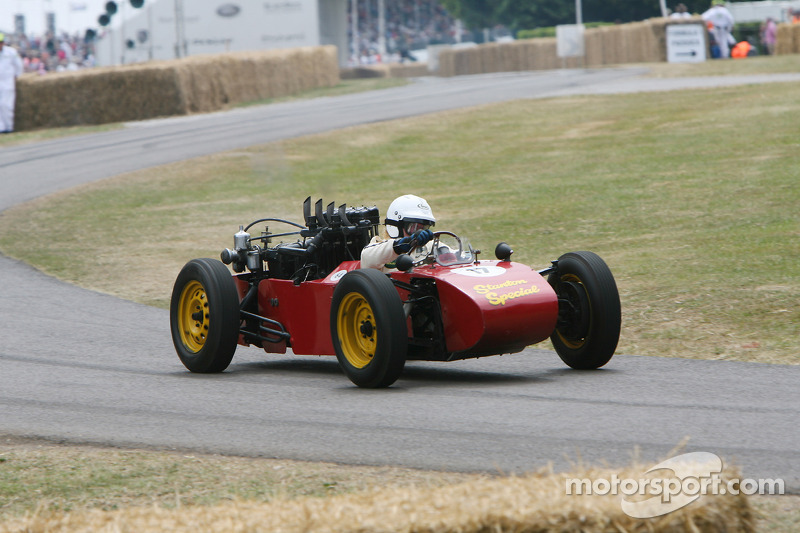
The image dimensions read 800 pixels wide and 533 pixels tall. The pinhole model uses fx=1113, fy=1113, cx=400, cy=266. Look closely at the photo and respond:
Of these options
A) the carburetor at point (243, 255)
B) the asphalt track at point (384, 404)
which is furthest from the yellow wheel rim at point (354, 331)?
the carburetor at point (243, 255)

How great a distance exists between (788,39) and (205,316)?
37643 millimetres

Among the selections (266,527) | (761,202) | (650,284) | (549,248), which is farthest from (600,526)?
(761,202)

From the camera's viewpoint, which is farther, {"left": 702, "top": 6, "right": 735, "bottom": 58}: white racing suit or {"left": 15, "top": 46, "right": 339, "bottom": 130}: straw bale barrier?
{"left": 702, "top": 6, "right": 735, "bottom": 58}: white racing suit

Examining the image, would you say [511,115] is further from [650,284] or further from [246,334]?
[246,334]

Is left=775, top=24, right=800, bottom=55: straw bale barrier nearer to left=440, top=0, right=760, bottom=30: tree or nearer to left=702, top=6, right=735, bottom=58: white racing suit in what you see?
left=702, top=6, right=735, bottom=58: white racing suit

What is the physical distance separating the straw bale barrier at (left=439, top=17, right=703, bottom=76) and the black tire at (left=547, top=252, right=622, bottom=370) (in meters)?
37.7

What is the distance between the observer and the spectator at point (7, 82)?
28219 mm

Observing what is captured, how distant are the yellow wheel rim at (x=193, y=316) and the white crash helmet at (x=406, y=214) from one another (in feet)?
4.90

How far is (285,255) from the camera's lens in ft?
26.9

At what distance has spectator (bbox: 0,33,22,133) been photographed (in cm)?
2822

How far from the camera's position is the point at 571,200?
50.5ft

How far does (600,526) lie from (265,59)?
35405mm

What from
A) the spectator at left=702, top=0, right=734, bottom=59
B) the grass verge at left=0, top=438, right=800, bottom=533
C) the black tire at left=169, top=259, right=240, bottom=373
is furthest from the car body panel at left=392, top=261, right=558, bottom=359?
the spectator at left=702, top=0, right=734, bottom=59

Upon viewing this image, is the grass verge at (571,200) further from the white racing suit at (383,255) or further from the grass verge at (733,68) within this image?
the grass verge at (733,68)
